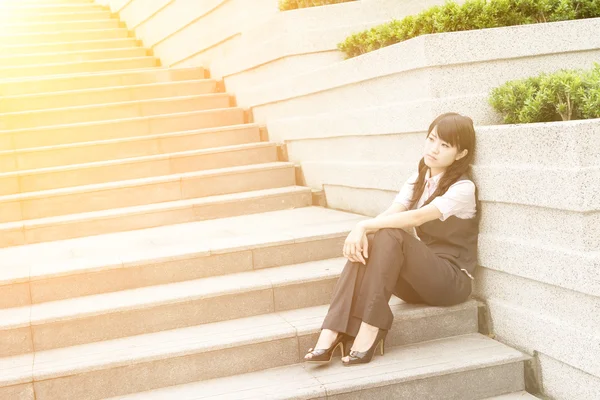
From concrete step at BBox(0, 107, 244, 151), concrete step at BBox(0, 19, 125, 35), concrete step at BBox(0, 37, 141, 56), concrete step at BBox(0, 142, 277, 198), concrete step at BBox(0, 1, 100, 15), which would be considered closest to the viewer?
concrete step at BBox(0, 142, 277, 198)

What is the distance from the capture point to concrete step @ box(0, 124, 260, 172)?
7230 mm

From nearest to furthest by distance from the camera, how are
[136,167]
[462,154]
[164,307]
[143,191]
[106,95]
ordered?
1. [462,154]
2. [164,307]
3. [143,191]
4. [136,167]
5. [106,95]

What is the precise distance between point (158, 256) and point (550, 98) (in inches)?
109

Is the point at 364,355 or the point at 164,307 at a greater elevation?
the point at 164,307

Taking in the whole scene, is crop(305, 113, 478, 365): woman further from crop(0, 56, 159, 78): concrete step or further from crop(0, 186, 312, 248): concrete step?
crop(0, 56, 159, 78): concrete step

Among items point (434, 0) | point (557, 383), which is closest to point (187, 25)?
point (434, 0)

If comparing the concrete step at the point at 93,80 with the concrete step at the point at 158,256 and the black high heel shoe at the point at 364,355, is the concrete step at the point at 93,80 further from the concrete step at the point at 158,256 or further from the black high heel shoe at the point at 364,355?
the black high heel shoe at the point at 364,355

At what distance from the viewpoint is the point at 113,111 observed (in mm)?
8234

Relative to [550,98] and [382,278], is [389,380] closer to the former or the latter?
[382,278]

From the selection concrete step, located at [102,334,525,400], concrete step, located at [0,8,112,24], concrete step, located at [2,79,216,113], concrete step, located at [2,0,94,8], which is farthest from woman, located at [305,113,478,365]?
concrete step, located at [2,0,94,8]

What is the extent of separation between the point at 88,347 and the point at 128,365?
1.42 ft

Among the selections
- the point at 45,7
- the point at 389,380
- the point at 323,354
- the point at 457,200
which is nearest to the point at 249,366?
the point at 323,354

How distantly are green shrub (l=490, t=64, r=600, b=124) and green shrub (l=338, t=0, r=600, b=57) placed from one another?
0.78 metres

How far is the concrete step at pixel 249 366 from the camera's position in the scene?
4000 mm
